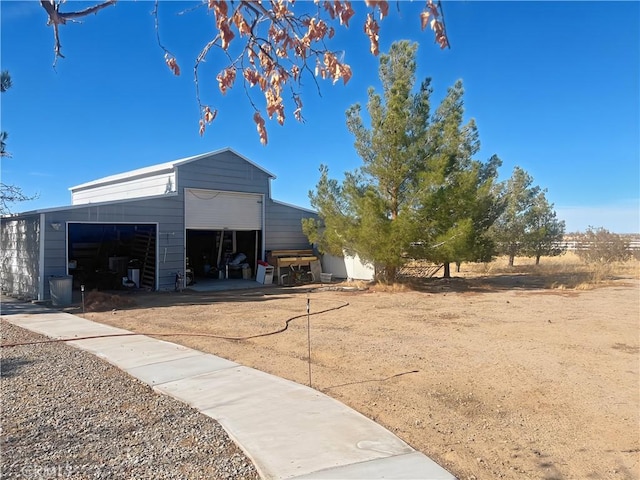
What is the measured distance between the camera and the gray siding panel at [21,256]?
1368 centimetres

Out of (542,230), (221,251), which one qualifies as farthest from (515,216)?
(221,251)

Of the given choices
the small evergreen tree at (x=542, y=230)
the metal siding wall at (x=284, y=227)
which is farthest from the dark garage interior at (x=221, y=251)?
the small evergreen tree at (x=542, y=230)

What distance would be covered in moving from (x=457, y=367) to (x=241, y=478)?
13.3 ft

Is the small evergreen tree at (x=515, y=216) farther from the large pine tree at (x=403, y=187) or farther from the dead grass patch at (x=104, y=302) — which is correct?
the dead grass patch at (x=104, y=302)

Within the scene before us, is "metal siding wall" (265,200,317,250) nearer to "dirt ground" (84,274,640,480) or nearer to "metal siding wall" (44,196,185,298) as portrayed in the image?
"metal siding wall" (44,196,185,298)

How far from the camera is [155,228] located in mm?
16609

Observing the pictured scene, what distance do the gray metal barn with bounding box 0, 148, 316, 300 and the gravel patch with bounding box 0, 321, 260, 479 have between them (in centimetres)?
907

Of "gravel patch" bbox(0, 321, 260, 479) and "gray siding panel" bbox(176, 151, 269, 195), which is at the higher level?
"gray siding panel" bbox(176, 151, 269, 195)

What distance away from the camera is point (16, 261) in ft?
49.6

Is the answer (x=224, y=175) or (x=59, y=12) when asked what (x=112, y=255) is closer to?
(x=224, y=175)

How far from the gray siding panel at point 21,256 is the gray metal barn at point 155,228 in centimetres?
3

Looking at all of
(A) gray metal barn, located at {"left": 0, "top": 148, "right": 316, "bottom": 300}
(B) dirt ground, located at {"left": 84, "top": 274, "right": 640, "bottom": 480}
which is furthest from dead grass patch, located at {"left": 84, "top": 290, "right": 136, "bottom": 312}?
(A) gray metal barn, located at {"left": 0, "top": 148, "right": 316, "bottom": 300}

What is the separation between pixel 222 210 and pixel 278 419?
1475 centimetres

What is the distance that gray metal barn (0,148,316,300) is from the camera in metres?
13.9
